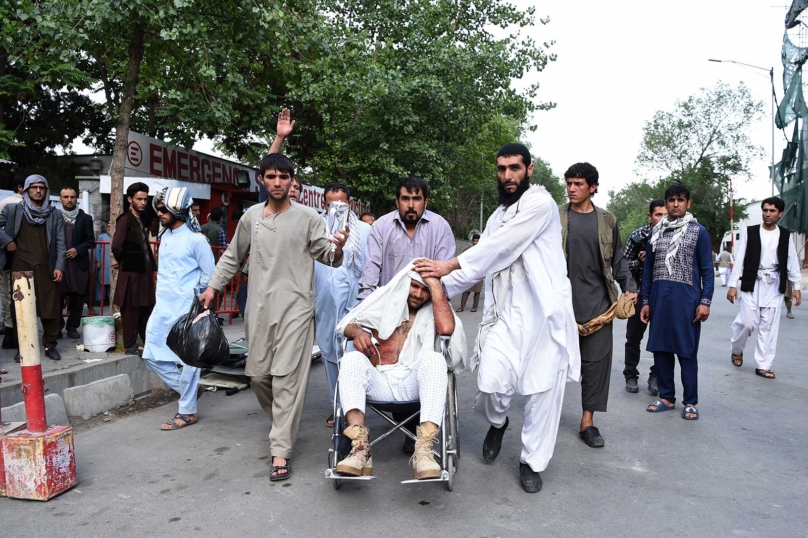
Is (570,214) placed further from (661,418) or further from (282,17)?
(282,17)

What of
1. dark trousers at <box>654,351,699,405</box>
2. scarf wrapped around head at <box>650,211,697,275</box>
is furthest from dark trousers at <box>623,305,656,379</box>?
scarf wrapped around head at <box>650,211,697,275</box>

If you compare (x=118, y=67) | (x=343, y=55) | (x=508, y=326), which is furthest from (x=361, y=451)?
(x=118, y=67)

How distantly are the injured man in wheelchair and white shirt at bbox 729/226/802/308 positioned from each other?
4.61 meters

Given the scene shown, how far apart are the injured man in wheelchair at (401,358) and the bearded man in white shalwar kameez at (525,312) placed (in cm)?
20

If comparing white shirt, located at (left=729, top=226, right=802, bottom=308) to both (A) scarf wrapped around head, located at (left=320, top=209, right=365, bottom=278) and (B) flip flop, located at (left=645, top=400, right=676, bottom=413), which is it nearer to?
(B) flip flop, located at (left=645, top=400, right=676, bottom=413)

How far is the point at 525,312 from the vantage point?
3832 mm

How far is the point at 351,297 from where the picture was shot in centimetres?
546

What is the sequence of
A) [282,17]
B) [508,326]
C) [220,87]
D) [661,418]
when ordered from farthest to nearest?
[220,87], [282,17], [661,418], [508,326]

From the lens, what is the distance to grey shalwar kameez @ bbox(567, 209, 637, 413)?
459cm

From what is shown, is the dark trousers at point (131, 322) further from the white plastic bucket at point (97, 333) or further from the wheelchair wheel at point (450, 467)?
the wheelchair wheel at point (450, 467)

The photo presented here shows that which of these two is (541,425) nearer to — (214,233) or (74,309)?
(74,309)

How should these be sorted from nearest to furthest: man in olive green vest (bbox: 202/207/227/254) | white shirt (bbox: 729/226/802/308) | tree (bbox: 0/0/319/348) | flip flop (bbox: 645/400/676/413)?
flip flop (bbox: 645/400/676/413) < tree (bbox: 0/0/319/348) < white shirt (bbox: 729/226/802/308) < man in olive green vest (bbox: 202/207/227/254)

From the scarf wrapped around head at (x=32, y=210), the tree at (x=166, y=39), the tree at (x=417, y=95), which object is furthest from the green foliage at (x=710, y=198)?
the scarf wrapped around head at (x=32, y=210)

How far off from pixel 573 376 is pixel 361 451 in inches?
57.4
